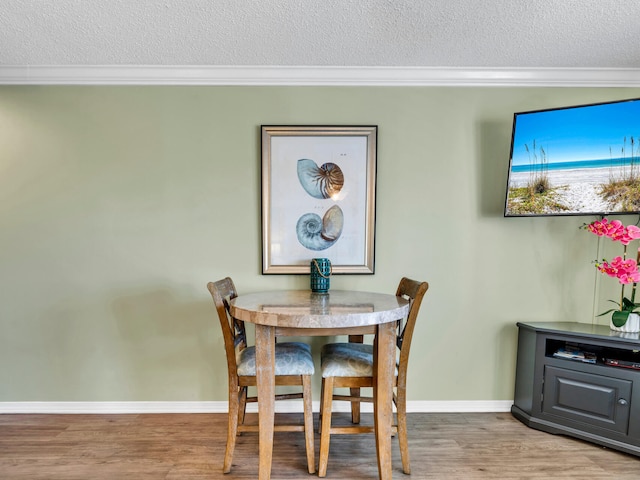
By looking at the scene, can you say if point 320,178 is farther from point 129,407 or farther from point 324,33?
point 129,407

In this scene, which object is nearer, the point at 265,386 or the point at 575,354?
the point at 265,386

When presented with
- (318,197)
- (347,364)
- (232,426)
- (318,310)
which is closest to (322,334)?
(318,310)

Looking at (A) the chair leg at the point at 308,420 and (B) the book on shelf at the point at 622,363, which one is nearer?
(A) the chair leg at the point at 308,420

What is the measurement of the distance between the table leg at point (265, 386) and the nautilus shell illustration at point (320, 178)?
111cm

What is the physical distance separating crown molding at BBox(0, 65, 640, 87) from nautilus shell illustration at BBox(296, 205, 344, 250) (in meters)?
0.92

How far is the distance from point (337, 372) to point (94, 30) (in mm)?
2326

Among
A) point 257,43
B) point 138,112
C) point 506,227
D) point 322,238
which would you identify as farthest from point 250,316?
point 506,227

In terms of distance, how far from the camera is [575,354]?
209cm

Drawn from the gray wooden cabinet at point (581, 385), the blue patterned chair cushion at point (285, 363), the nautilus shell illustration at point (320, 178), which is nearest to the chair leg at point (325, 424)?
the blue patterned chair cushion at point (285, 363)

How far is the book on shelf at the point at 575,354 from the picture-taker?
2.04m

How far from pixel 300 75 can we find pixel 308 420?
215cm

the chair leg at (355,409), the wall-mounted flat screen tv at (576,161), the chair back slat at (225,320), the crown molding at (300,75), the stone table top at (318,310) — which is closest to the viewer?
the stone table top at (318,310)

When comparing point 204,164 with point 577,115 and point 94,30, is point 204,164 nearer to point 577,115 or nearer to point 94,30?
point 94,30

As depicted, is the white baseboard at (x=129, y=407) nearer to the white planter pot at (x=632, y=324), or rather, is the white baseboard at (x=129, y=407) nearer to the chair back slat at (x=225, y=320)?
the chair back slat at (x=225, y=320)
